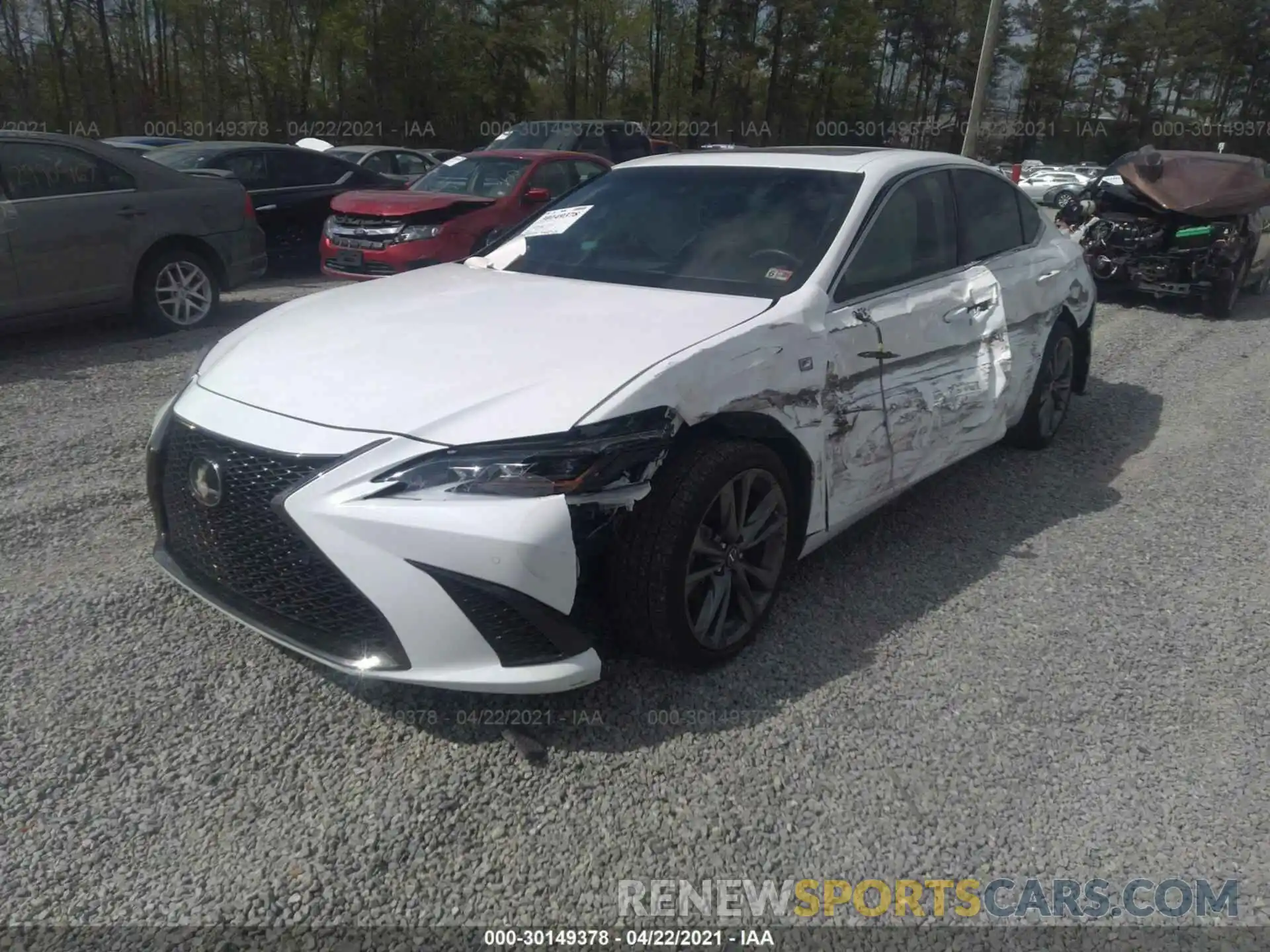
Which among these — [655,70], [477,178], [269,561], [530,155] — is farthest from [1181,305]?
[655,70]

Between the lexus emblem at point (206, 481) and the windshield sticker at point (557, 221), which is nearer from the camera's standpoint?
the lexus emblem at point (206, 481)

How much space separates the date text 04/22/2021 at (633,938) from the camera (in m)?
2.19

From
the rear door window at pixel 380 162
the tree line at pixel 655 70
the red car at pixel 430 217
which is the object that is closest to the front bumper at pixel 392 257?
the red car at pixel 430 217

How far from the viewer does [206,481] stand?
109 inches

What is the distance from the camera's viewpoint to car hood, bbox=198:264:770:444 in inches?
104

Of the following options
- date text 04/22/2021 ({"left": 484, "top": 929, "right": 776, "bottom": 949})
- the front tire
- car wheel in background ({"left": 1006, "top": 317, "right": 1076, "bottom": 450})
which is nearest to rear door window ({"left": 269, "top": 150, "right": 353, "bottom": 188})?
car wheel in background ({"left": 1006, "top": 317, "right": 1076, "bottom": 450})

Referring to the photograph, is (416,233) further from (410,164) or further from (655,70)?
(655,70)

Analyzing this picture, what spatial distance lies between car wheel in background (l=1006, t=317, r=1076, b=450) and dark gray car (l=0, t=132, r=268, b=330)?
6123 millimetres

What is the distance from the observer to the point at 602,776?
8.81 feet

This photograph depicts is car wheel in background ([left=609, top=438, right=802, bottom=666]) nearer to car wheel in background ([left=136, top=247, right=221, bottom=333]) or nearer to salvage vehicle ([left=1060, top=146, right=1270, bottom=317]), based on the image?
car wheel in background ([left=136, top=247, right=221, bottom=333])

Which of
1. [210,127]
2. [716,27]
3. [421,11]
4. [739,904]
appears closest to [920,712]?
[739,904]

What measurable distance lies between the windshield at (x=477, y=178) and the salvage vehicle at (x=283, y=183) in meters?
0.54

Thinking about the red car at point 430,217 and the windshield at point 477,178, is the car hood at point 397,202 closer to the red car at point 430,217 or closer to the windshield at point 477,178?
the red car at point 430,217

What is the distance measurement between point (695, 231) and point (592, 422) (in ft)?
5.15
